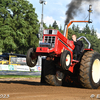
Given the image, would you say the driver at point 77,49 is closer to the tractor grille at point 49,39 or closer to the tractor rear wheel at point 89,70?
the tractor rear wheel at point 89,70

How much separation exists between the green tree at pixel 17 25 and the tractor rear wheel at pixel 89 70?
29.9 m

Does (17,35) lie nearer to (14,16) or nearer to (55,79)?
(14,16)

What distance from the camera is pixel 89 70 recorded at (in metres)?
9.38

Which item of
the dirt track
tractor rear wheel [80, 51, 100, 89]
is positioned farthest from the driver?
the dirt track

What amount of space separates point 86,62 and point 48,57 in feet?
5.41

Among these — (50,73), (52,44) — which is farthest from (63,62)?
(50,73)

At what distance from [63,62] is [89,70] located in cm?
142

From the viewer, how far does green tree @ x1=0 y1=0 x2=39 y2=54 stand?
3938cm

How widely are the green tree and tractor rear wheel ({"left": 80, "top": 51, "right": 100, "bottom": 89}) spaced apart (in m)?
29.9

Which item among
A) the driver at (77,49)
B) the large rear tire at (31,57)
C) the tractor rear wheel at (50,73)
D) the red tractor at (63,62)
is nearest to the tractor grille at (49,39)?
the red tractor at (63,62)

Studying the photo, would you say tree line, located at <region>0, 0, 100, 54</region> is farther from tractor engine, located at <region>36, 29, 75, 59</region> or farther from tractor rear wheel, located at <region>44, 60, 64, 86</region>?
tractor engine, located at <region>36, 29, 75, 59</region>

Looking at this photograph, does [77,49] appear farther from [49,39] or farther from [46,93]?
[46,93]

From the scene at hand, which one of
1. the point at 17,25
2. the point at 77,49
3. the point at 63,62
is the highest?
the point at 17,25

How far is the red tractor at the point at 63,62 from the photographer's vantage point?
8.89 meters
